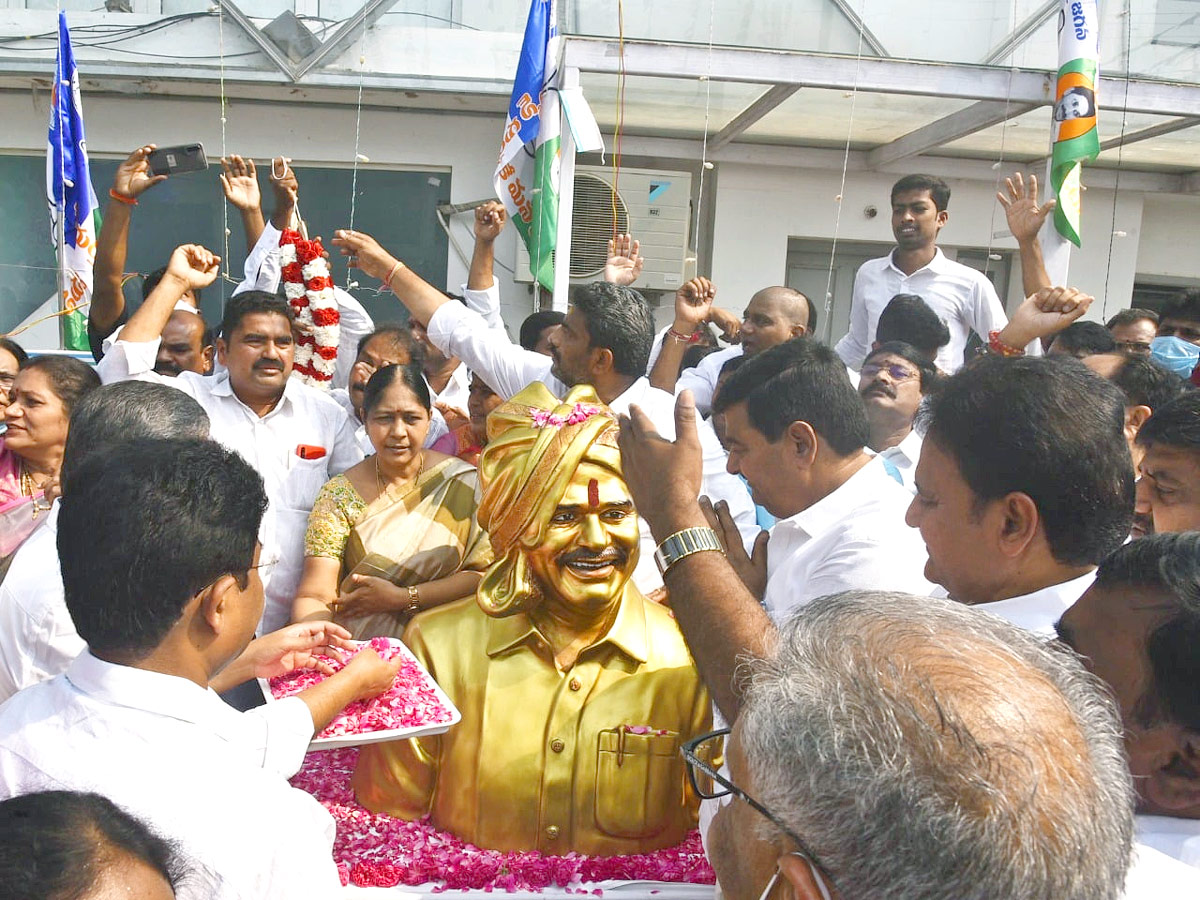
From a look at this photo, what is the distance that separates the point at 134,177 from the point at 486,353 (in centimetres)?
168

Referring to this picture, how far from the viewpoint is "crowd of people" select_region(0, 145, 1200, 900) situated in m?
0.98

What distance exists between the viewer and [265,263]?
482cm

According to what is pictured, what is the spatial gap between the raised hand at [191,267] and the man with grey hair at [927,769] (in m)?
3.26

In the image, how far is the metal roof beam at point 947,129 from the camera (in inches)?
303

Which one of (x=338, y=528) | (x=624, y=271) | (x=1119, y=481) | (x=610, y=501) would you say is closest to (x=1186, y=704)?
(x=1119, y=481)

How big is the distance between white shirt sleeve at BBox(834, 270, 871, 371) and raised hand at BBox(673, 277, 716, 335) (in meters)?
1.50

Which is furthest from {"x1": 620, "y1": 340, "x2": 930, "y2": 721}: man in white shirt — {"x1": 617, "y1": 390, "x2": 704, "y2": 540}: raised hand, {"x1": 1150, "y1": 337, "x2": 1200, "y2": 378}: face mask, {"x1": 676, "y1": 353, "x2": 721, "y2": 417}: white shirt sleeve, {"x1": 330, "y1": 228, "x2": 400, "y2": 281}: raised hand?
{"x1": 1150, "y1": 337, "x2": 1200, "y2": 378}: face mask

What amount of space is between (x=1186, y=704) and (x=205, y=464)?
5.14 ft

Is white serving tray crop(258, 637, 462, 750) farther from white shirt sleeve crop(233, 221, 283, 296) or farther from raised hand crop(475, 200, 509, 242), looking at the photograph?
white shirt sleeve crop(233, 221, 283, 296)

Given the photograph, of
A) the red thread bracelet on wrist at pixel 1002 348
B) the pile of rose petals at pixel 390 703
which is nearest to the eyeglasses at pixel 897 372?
the red thread bracelet on wrist at pixel 1002 348

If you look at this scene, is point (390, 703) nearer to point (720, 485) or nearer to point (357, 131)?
point (720, 485)

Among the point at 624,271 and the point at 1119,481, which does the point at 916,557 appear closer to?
the point at 1119,481

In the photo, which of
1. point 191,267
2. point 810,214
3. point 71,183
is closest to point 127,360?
point 191,267

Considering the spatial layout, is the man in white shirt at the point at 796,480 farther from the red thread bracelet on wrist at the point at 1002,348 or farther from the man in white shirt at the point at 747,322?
the man in white shirt at the point at 747,322
